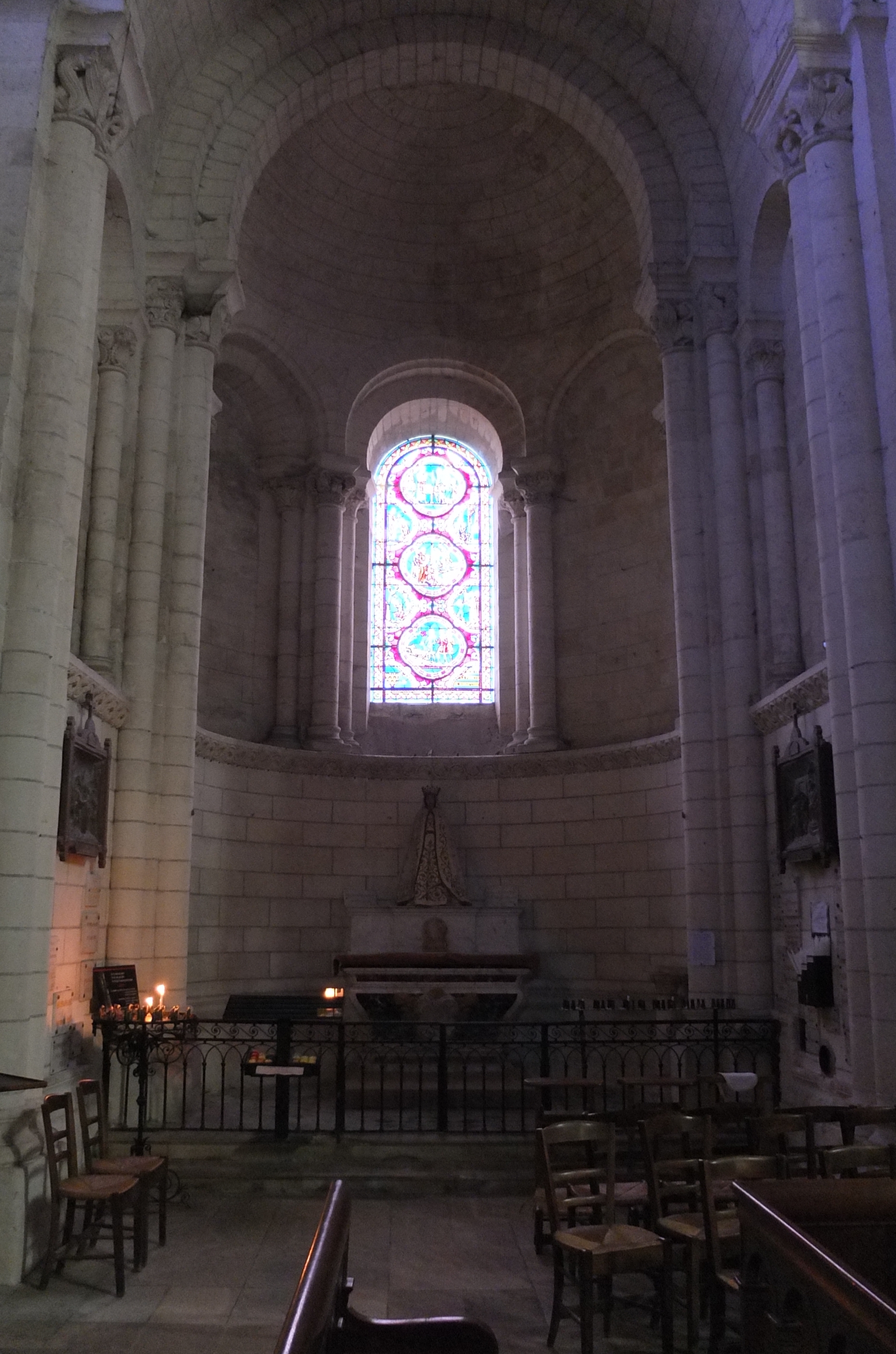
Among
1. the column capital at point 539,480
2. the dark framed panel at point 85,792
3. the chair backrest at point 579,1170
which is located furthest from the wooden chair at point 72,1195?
the column capital at point 539,480

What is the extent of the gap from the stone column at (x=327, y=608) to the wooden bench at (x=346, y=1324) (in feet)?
47.6

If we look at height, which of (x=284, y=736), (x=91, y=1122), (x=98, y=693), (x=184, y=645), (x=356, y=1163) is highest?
(x=184, y=645)

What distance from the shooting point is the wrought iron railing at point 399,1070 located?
1008 cm

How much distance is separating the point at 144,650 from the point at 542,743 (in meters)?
7.26

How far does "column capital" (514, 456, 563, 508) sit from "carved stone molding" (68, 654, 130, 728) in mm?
8790

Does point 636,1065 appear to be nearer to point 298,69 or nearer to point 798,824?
point 798,824

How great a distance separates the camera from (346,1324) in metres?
3.22

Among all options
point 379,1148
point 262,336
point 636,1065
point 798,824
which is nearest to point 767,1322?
point 379,1148

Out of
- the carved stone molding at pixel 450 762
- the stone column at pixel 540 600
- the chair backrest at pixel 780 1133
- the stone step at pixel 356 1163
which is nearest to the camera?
the chair backrest at pixel 780 1133

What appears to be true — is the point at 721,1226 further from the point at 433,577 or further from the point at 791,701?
the point at 433,577

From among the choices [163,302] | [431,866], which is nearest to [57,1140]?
[431,866]

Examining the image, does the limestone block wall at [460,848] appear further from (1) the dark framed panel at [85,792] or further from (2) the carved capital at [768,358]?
(2) the carved capital at [768,358]

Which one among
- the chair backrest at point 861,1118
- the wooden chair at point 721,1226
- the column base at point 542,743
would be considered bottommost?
the wooden chair at point 721,1226

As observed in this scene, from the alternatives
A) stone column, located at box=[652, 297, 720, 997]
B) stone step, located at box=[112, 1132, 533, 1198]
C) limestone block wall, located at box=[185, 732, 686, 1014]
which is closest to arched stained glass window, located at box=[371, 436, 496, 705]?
limestone block wall, located at box=[185, 732, 686, 1014]
